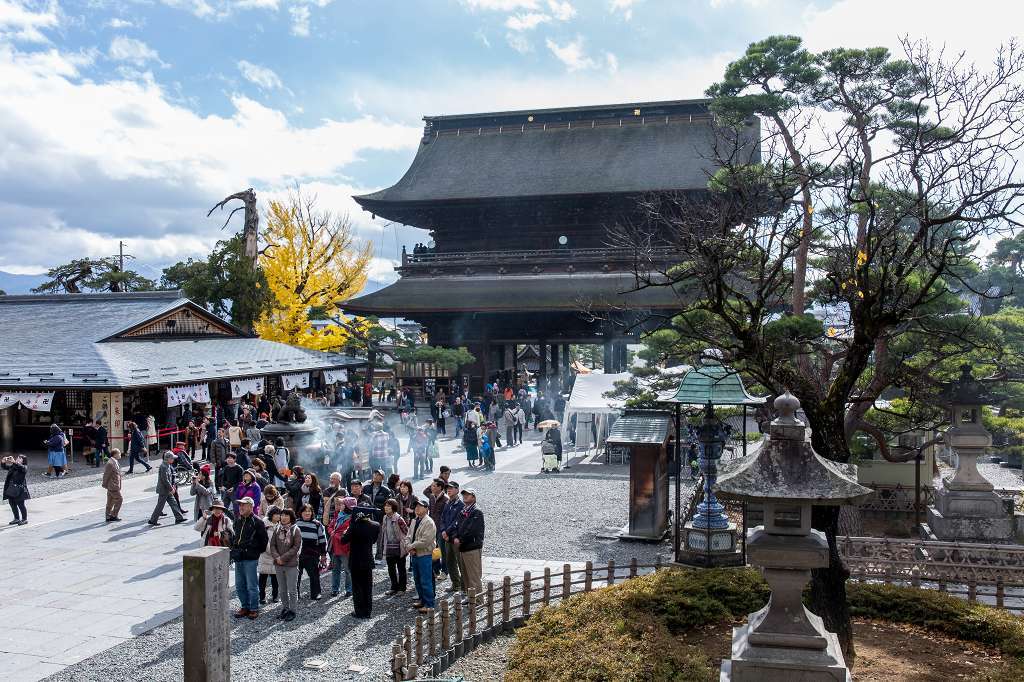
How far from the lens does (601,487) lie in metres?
19.0

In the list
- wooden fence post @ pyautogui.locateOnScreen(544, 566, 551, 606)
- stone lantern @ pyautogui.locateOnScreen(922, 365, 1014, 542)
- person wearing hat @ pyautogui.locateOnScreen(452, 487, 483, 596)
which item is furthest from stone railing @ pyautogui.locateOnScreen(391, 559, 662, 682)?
stone lantern @ pyautogui.locateOnScreen(922, 365, 1014, 542)

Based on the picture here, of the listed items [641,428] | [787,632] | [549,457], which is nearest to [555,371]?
[549,457]

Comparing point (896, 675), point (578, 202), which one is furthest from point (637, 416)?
point (578, 202)

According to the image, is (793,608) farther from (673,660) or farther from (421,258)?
(421,258)

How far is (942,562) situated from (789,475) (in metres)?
5.74

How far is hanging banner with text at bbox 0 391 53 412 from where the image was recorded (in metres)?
21.8

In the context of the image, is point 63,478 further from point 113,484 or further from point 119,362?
point 113,484

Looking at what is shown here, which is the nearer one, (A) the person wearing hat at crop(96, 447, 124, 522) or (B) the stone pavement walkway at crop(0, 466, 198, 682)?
(B) the stone pavement walkway at crop(0, 466, 198, 682)

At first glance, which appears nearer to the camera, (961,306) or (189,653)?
(189,653)

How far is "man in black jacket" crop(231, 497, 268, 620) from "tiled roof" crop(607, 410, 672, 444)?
6275mm

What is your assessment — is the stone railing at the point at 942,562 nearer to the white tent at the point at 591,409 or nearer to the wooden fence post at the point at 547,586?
the wooden fence post at the point at 547,586

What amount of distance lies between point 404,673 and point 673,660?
2601 mm

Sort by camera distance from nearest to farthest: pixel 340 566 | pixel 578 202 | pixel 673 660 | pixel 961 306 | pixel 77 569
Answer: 1. pixel 673 660
2. pixel 340 566
3. pixel 77 569
4. pixel 961 306
5. pixel 578 202

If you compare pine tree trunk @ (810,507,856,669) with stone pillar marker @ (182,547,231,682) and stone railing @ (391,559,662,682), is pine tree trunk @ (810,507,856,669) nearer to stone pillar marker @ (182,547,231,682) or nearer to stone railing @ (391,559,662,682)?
stone railing @ (391,559,662,682)
